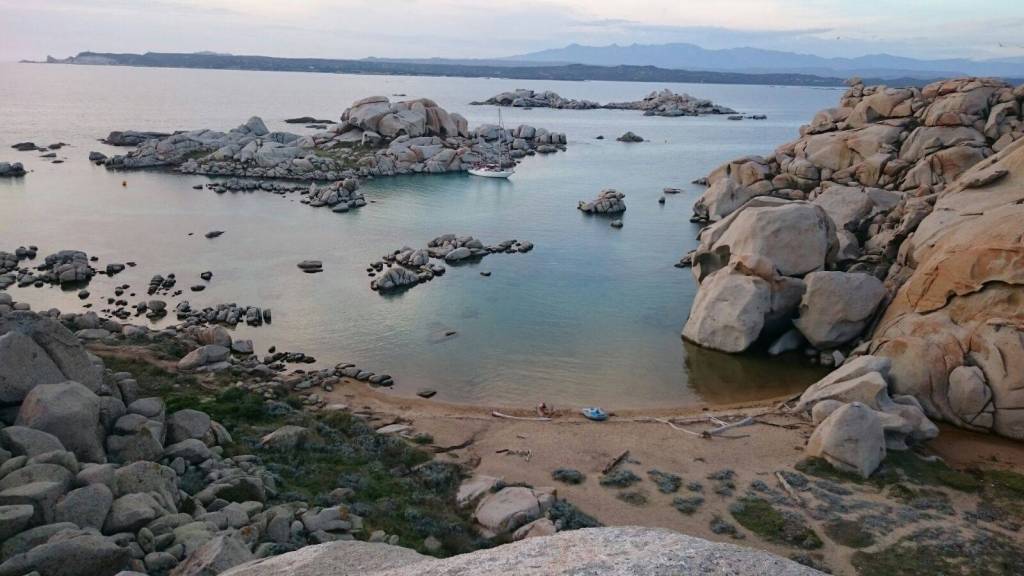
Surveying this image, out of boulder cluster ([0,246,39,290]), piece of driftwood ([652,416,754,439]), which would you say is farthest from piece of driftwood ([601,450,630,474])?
boulder cluster ([0,246,39,290])

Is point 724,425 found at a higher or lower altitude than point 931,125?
lower

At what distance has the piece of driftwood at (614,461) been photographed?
2284cm

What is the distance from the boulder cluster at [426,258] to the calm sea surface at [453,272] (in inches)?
37.9

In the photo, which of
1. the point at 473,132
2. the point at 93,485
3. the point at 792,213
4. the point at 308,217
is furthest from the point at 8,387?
the point at 473,132

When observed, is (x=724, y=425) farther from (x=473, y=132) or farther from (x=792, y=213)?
(x=473, y=132)

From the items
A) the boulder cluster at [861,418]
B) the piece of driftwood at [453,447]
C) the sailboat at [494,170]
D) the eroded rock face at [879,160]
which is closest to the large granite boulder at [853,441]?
the boulder cluster at [861,418]

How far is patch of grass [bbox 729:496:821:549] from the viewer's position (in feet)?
62.0

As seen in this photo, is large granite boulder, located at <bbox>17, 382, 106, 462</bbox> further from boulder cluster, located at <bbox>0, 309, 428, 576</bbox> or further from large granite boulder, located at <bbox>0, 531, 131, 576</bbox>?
large granite boulder, located at <bbox>0, 531, 131, 576</bbox>

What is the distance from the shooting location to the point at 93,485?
1434 centimetres

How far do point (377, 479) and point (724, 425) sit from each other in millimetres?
12837

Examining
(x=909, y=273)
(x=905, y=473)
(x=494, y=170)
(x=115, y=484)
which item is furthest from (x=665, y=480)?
(x=494, y=170)

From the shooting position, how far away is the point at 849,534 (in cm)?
1917

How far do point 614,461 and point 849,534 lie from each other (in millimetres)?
7002

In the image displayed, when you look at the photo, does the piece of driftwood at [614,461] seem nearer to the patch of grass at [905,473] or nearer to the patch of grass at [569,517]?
the patch of grass at [569,517]
